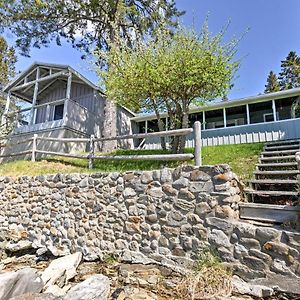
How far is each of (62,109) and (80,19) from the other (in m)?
4.89

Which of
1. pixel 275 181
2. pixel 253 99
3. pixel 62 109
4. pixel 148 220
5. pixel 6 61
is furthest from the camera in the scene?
pixel 6 61

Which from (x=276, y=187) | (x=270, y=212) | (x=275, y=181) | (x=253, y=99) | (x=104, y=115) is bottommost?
(x=270, y=212)

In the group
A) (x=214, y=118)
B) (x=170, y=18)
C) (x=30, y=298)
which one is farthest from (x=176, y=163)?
(x=170, y=18)

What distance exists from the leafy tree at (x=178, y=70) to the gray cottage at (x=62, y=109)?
3948 millimetres

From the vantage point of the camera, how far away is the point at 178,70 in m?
7.00

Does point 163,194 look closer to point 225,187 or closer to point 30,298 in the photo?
point 225,187

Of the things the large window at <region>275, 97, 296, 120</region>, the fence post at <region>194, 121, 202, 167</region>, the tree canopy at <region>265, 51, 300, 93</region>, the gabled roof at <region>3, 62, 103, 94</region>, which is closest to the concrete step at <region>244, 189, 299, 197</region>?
the fence post at <region>194, 121, 202, 167</region>

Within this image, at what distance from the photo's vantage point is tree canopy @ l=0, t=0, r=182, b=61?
11820mm

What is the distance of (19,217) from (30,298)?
3.76 meters

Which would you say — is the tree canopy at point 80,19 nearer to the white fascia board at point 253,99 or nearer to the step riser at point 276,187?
the white fascia board at point 253,99

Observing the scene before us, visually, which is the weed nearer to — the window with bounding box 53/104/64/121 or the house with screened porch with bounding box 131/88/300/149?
the house with screened porch with bounding box 131/88/300/149

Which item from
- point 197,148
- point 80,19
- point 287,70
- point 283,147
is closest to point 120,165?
point 197,148

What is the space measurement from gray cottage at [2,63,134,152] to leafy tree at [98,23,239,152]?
3948mm

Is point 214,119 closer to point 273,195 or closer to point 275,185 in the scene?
point 275,185
